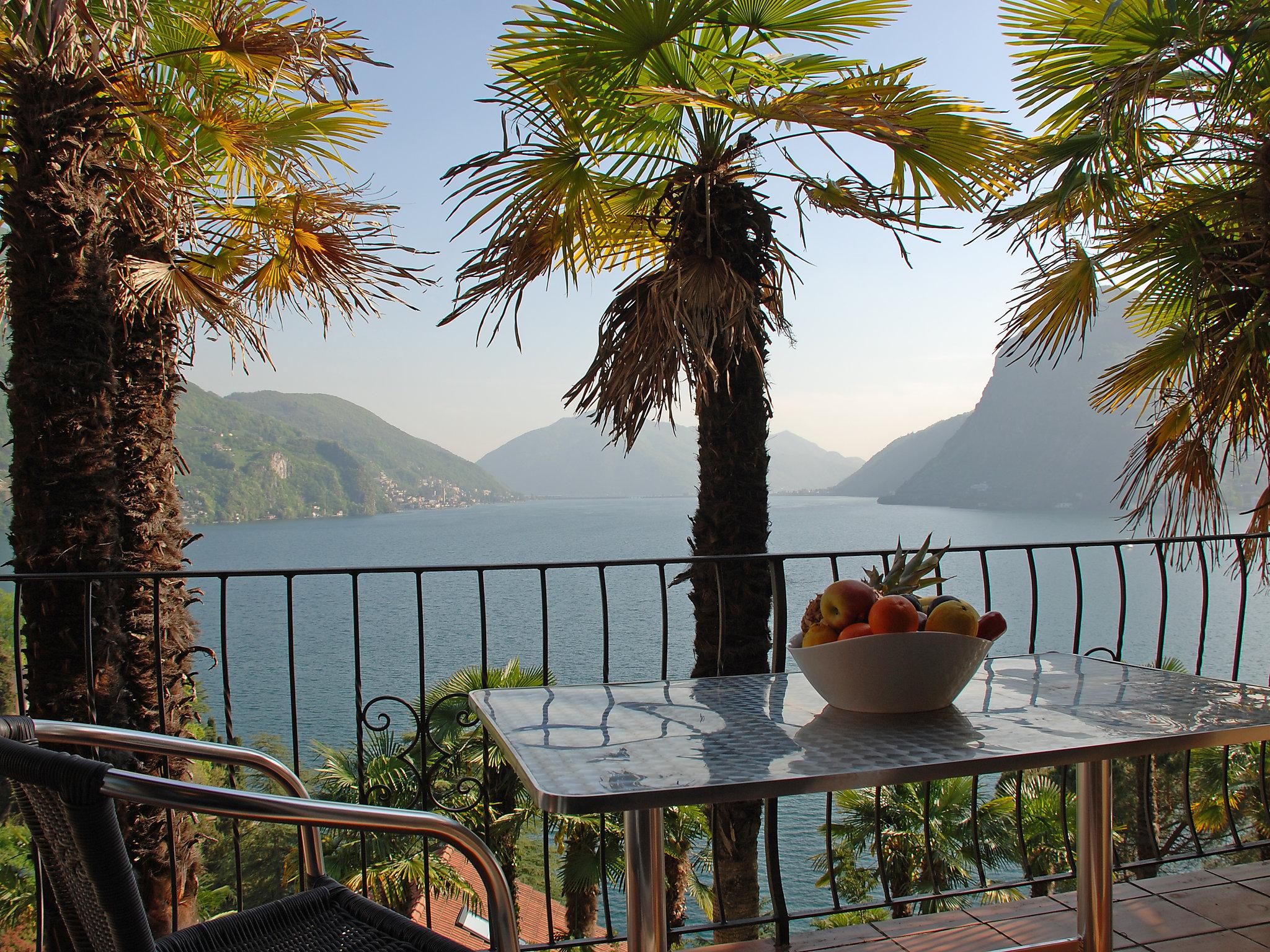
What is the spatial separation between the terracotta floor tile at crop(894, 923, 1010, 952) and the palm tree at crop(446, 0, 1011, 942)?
1121mm

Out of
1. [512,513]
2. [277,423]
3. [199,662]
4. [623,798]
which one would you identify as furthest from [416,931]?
[512,513]

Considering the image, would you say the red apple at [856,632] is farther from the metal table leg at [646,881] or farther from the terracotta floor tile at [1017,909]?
the terracotta floor tile at [1017,909]

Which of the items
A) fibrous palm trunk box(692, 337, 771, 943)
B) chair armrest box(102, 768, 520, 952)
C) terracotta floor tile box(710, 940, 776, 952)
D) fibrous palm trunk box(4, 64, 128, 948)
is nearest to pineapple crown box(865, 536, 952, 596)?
chair armrest box(102, 768, 520, 952)

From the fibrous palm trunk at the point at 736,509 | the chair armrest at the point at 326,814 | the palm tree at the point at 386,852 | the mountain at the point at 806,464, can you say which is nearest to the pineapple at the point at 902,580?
the chair armrest at the point at 326,814

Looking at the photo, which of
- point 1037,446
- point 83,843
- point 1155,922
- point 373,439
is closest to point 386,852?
point 1155,922

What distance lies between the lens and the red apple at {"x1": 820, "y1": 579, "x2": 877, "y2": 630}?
1450 mm

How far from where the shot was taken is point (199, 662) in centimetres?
3509

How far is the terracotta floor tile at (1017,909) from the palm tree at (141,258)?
7.96 feet

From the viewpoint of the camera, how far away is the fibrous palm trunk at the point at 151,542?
5234mm

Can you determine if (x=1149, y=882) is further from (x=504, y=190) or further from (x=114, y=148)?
(x=114, y=148)

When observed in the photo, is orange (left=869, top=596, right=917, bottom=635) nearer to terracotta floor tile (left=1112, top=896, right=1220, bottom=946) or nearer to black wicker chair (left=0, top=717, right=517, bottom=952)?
black wicker chair (left=0, top=717, right=517, bottom=952)

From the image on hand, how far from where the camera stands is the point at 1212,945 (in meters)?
2.18

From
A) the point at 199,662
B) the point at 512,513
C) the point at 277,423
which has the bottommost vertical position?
the point at 199,662

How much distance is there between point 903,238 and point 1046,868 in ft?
41.2
